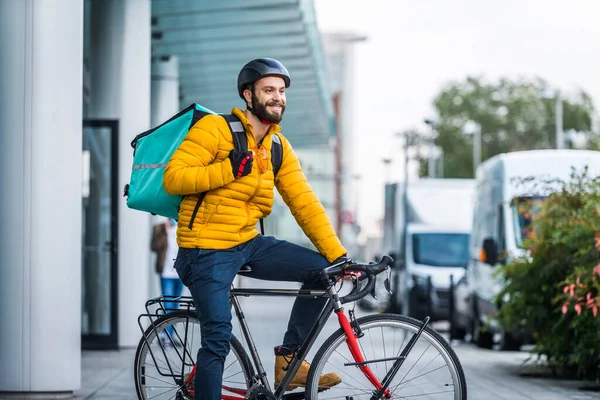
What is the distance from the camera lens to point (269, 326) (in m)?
19.7

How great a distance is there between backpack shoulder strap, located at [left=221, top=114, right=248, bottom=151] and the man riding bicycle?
0.02m

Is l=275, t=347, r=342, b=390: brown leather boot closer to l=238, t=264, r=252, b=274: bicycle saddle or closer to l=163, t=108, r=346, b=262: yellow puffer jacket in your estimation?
l=238, t=264, r=252, b=274: bicycle saddle

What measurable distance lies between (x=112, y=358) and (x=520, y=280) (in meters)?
4.06

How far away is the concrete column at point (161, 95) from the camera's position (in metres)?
17.8

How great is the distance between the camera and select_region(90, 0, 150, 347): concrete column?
42.7 feet

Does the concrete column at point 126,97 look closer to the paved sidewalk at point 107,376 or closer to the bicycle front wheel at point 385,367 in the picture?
the paved sidewalk at point 107,376

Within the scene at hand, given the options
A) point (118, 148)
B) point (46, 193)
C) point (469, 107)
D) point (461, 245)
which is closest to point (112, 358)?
point (118, 148)

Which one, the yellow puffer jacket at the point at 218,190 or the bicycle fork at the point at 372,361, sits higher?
the yellow puffer jacket at the point at 218,190

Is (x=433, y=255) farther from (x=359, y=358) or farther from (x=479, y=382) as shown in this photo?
(x=359, y=358)

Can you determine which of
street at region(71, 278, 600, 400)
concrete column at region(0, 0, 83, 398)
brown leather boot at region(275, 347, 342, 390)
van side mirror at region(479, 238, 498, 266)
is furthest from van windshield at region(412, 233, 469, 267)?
brown leather boot at region(275, 347, 342, 390)

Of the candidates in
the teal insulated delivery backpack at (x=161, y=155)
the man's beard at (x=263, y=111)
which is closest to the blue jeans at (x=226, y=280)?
the teal insulated delivery backpack at (x=161, y=155)

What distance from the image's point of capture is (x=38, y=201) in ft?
27.2

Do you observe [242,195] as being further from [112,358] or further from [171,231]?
[171,231]

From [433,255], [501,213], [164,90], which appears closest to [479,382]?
[501,213]
